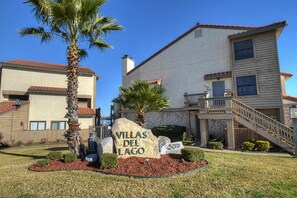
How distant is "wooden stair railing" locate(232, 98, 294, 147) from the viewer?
41.1 feet

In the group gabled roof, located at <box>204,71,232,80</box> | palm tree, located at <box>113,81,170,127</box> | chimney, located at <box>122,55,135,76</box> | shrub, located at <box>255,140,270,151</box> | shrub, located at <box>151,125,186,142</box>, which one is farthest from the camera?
chimney, located at <box>122,55,135,76</box>

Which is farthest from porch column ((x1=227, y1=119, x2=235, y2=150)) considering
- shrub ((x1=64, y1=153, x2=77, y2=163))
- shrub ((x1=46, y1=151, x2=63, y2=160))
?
shrub ((x1=46, y1=151, x2=63, y2=160))

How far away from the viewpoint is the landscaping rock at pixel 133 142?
955cm

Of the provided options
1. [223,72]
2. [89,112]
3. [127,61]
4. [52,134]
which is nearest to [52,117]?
[52,134]

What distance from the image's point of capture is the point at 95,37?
12047 mm

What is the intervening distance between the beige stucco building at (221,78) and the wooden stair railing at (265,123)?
75 millimetres

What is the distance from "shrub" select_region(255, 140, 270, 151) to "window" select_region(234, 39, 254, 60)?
8.45m

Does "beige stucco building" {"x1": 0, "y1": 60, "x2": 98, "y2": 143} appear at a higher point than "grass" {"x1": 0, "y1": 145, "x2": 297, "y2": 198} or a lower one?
higher

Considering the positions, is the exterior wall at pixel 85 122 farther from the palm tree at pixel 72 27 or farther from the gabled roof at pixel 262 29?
the gabled roof at pixel 262 29

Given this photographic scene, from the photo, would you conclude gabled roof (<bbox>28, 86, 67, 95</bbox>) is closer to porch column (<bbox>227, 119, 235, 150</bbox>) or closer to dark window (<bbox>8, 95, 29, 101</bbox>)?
dark window (<bbox>8, 95, 29, 101</bbox>)

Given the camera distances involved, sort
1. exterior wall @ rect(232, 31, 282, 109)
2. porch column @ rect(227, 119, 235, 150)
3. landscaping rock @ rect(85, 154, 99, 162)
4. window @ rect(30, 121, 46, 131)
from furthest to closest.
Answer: window @ rect(30, 121, 46, 131)
exterior wall @ rect(232, 31, 282, 109)
porch column @ rect(227, 119, 235, 150)
landscaping rock @ rect(85, 154, 99, 162)

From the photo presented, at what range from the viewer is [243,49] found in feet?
60.0

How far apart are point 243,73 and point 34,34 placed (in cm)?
1703

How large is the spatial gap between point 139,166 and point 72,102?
508 cm
